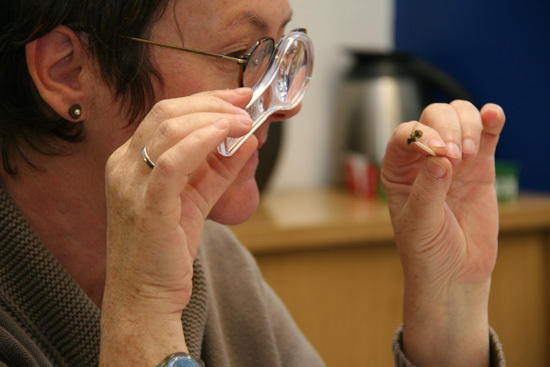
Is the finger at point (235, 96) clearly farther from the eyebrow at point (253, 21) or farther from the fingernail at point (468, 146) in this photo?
the fingernail at point (468, 146)

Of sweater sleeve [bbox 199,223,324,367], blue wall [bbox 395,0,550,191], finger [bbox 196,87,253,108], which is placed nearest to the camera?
finger [bbox 196,87,253,108]

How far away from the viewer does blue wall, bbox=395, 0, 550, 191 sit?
5.79 feet

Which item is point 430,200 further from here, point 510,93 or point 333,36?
point 333,36

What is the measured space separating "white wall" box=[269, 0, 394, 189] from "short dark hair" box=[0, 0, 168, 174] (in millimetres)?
1180

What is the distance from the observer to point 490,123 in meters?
0.94

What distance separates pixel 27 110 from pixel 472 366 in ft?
2.46

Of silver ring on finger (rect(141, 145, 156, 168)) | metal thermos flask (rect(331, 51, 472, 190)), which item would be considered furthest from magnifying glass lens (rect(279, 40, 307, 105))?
metal thermos flask (rect(331, 51, 472, 190))

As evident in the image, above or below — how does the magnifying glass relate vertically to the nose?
above

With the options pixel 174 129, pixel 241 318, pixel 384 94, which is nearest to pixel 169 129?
pixel 174 129

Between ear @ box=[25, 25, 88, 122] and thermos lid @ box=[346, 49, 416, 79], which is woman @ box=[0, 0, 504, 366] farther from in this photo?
thermos lid @ box=[346, 49, 416, 79]

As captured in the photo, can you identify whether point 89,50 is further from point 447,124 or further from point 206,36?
point 447,124

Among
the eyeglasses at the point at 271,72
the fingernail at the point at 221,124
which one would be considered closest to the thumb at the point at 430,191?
the eyeglasses at the point at 271,72

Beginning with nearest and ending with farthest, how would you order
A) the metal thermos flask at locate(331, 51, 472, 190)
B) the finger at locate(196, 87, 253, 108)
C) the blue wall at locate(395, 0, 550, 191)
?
the finger at locate(196, 87, 253, 108) < the blue wall at locate(395, 0, 550, 191) < the metal thermos flask at locate(331, 51, 472, 190)

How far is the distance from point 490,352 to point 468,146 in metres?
0.34
